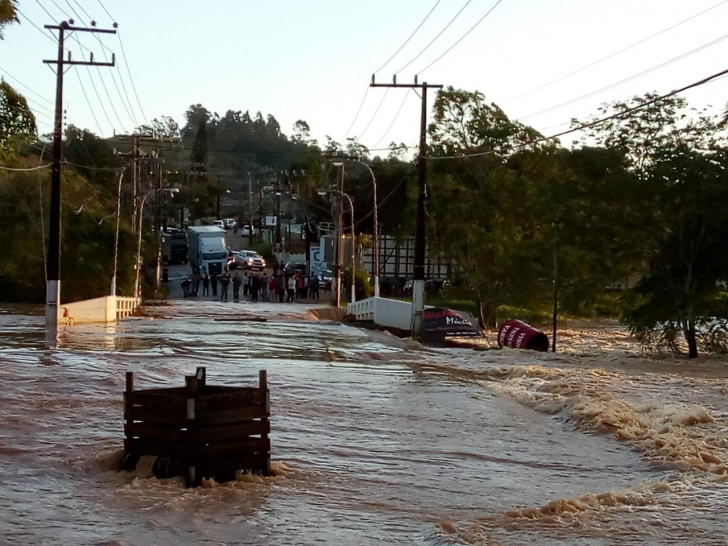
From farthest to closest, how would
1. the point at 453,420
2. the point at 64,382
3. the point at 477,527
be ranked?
the point at 64,382, the point at 453,420, the point at 477,527

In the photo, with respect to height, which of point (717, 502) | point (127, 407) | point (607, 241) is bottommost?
point (717, 502)

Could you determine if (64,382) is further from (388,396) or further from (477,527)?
(477,527)

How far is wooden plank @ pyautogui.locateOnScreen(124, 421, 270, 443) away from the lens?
9.74m

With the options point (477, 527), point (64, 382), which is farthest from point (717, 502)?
point (64, 382)

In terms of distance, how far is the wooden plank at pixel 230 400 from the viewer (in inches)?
382

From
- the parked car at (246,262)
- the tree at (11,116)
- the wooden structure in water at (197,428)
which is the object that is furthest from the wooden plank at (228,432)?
the parked car at (246,262)

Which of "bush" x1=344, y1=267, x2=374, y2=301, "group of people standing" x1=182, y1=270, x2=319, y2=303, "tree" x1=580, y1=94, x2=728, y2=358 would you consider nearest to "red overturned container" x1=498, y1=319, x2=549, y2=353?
"tree" x1=580, y1=94, x2=728, y2=358

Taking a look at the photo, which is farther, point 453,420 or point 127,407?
point 453,420

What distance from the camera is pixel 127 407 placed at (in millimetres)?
10094

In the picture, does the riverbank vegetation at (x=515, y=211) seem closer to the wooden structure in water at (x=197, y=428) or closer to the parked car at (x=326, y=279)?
the parked car at (x=326, y=279)

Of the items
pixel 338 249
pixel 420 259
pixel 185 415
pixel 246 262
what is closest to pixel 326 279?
pixel 246 262

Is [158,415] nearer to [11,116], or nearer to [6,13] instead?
[6,13]

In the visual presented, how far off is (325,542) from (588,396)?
1090 cm

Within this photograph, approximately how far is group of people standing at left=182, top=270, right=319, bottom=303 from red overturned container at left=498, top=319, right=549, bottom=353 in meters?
29.9
